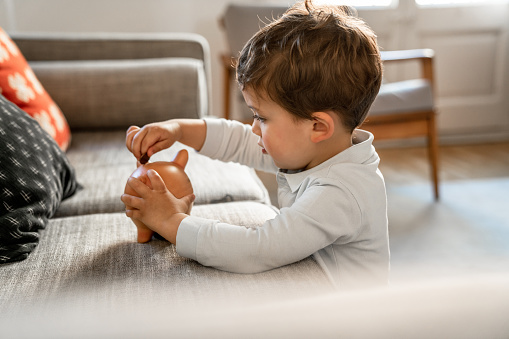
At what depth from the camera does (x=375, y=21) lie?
3215mm

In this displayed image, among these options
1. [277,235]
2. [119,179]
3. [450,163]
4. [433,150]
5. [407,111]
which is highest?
[277,235]

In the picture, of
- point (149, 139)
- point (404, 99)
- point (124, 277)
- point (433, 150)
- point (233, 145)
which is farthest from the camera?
point (433, 150)

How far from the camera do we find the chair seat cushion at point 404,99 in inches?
85.7

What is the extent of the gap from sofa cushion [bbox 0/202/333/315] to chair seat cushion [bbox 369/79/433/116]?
1.44 meters

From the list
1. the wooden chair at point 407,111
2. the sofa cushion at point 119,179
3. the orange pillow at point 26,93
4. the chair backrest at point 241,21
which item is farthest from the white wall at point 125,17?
the sofa cushion at point 119,179

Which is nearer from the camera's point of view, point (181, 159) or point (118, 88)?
point (181, 159)

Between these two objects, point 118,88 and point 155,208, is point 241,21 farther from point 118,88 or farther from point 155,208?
point 155,208

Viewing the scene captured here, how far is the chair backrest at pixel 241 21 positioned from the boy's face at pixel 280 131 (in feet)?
5.91

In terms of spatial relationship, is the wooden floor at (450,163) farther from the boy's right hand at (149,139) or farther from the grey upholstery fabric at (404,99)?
the boy's right hand at (149,139)

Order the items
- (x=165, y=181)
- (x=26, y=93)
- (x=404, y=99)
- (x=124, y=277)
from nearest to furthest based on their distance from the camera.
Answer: (x=124, y=277) < (x=165, y=181) < (x=26, y=93) < (x=404, y=99)

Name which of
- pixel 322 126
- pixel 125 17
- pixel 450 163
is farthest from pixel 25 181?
pixel 450 163

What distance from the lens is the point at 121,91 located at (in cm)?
174

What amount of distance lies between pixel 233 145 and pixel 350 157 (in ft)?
1.09

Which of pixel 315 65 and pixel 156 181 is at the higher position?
pixel 315 65
